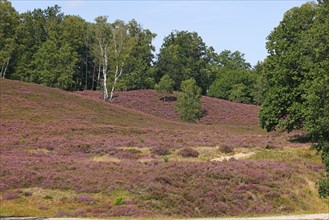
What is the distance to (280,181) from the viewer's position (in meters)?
33.2

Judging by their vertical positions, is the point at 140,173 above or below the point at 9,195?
above

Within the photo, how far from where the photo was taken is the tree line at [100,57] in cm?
10069

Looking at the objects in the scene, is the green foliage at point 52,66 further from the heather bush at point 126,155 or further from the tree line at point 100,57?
the heather bush at point 126,155

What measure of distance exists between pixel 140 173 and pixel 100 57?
234 ft

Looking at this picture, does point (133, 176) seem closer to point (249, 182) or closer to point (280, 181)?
point (249, 182)

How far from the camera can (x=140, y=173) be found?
106 feet

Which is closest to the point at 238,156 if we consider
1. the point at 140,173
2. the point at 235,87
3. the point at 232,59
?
the point at 140,173

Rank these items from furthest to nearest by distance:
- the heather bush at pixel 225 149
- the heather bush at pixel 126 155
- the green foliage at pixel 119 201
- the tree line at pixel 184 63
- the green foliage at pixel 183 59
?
the green foliage at pixel 183 59, the heather bush at pixel 225 149, the heather bush at pixel 126 155, the tree line at pixel 184 63, the green foliage at pixel 119 201

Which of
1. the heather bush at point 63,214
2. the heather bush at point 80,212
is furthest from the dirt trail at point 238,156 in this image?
the heather bush at point 63,214

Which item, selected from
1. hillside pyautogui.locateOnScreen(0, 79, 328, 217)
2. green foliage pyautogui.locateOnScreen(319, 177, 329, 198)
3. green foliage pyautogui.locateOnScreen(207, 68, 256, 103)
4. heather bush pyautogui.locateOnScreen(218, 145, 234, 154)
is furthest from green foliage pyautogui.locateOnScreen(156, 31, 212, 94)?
green foliage pyautogui.locateOnScreen(319, 177, 329, 198)

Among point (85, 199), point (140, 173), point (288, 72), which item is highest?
point (288, 72)

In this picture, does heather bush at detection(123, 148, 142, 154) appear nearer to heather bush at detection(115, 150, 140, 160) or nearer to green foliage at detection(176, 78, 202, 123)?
heather bush at detection(115, 150, 140, 160)

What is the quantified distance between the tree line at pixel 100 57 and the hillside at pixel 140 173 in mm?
43768

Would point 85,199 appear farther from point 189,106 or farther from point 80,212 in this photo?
point 189,106
